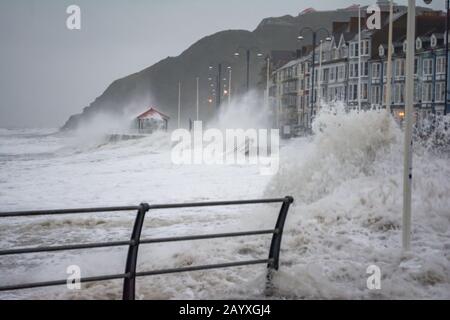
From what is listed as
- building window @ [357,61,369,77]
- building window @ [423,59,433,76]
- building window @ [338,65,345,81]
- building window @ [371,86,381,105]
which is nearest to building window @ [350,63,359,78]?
building window @ [357,61,369,77]

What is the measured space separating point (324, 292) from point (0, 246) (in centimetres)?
869

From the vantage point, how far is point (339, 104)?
63.1ft

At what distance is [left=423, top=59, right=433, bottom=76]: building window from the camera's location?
64.4 meters

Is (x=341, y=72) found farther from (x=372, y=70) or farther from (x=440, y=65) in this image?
(x=440, y=65)

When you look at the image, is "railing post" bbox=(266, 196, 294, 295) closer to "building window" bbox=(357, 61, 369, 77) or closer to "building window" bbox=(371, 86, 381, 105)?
"building window" bbox=(371, 86, 381, 105)

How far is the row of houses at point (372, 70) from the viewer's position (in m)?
63.4

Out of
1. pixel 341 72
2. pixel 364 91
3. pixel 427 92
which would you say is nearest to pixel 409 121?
pixel 427 92

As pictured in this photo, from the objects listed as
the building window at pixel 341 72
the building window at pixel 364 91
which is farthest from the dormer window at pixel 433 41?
the building window at pixel 341 72

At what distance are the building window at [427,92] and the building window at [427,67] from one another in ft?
3.85

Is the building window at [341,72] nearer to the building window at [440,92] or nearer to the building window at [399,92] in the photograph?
the building window at [399,92]

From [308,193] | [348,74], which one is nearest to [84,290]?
[308,193]

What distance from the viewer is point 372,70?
74.4m

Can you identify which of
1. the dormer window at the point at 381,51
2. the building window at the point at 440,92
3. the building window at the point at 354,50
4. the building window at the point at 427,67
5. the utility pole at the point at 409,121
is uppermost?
the building window at the point at 354,50

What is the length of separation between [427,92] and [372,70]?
35.5 ft
